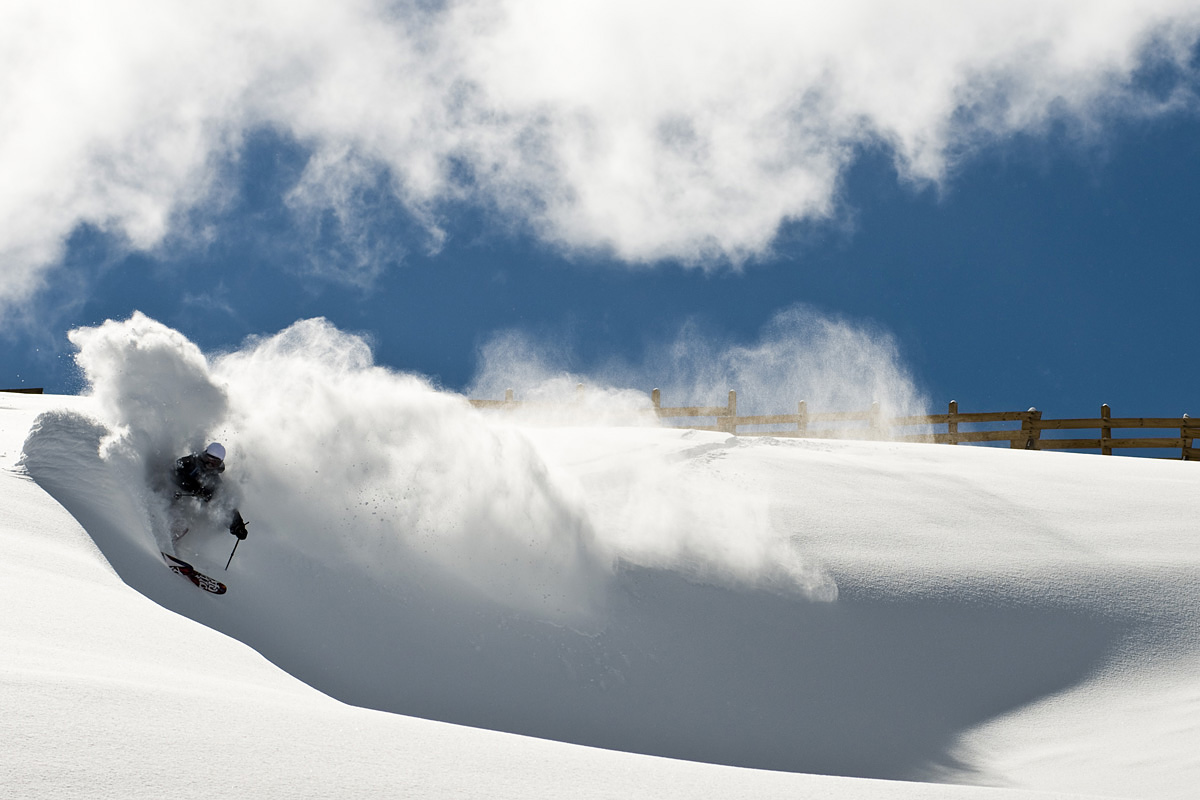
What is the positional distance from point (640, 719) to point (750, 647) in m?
1.39

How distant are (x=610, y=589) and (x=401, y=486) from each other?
7.65 feet

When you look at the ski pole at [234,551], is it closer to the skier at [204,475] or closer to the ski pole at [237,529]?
the ski pole at [237,529]

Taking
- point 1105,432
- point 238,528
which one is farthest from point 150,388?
point 1105,432

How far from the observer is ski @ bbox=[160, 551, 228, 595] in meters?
6.91

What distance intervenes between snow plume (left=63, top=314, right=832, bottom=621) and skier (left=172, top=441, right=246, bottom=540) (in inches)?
20.4

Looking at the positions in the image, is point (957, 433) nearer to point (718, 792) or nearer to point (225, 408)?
point (225, 408)

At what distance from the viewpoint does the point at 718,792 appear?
3201 millimetres

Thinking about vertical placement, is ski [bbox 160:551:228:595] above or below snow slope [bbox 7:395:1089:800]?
above

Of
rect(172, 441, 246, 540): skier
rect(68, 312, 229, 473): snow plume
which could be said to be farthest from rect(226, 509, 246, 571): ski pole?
rect(68, 312, 229, 473): snow plume

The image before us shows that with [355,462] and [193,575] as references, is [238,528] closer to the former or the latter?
[193,575]

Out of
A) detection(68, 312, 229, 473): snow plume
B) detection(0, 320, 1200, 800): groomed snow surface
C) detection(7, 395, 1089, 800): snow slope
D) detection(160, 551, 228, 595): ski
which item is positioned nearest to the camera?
detection(7, 395, 1089, 800): snow slope

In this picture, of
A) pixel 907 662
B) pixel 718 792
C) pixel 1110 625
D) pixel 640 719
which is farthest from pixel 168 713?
pixel 1110 625

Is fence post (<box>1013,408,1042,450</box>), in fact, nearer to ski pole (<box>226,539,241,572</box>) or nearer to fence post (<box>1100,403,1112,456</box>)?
fence post (<box>1100,403,1112,456</box>)

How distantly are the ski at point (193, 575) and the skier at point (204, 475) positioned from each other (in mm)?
478
